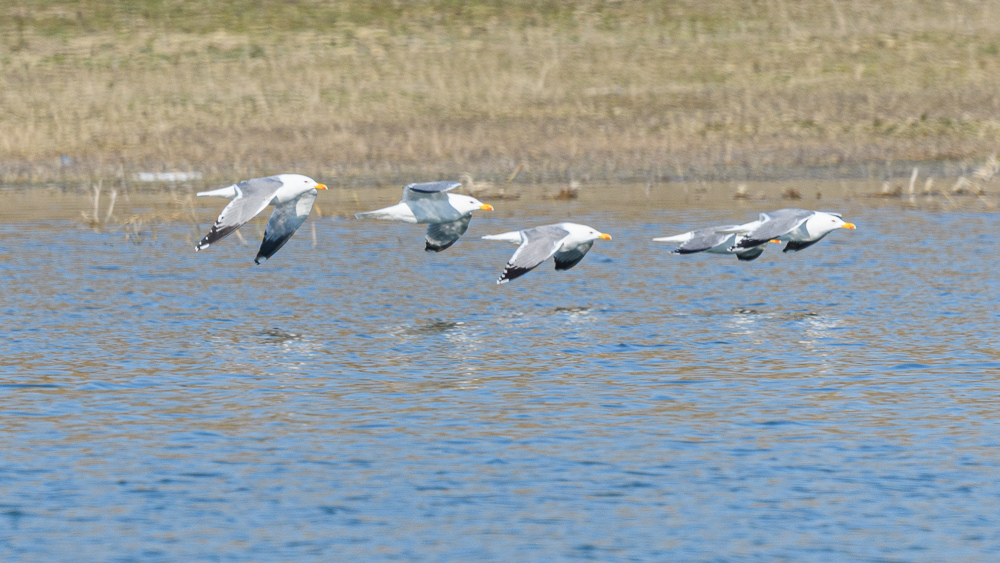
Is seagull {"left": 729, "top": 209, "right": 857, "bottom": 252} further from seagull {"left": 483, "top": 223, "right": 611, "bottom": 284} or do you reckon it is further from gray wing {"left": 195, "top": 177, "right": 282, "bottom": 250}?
gray wing {"left": 195, "top": 177, "right": 282, "bottom": 250}

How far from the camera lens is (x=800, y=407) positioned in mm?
15492

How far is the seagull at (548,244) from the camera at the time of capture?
17.4 meters

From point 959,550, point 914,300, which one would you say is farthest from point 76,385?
point 914,300

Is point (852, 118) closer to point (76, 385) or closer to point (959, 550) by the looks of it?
point (76, 385)

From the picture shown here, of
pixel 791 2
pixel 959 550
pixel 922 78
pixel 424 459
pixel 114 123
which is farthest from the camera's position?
pixel 791 2

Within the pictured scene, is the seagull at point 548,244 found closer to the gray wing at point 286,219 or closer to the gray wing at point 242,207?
the gray wing at point 286,219

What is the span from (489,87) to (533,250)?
30827mm

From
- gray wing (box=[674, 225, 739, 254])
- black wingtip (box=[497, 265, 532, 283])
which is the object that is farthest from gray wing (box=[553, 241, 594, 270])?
black wingtip (box=[497, 265, 532, 283])

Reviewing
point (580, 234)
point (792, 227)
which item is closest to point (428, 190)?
point (580, 234)

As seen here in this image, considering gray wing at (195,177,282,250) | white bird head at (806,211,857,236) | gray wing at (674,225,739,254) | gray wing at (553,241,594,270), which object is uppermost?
gray wing at (195,177,282,250)

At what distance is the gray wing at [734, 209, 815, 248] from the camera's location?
17875mm

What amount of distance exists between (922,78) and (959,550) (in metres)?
40.1

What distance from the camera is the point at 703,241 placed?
1925cm

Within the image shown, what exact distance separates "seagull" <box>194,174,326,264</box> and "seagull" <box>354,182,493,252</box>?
33.7 inches
